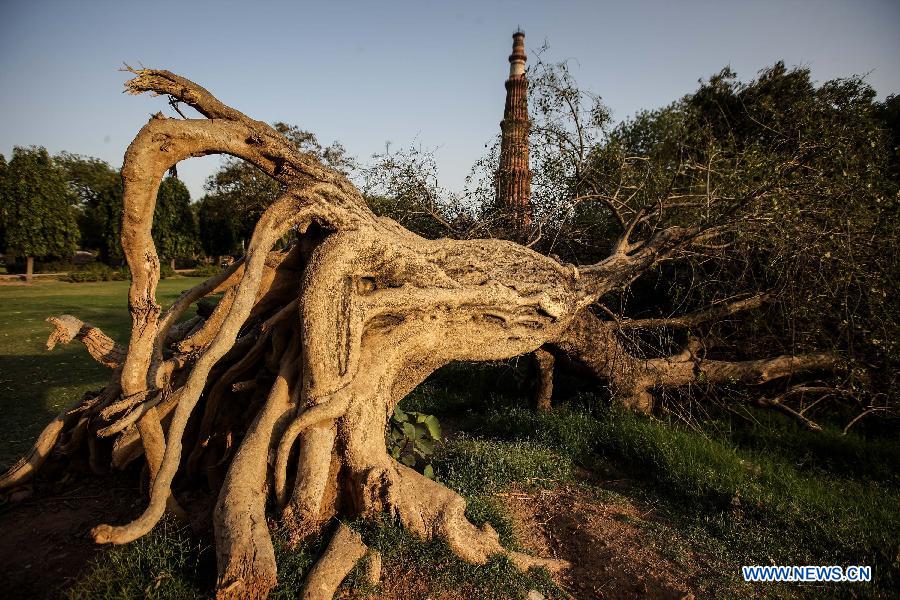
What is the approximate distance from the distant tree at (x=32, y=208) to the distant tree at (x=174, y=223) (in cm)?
599

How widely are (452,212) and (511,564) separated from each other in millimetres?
6527

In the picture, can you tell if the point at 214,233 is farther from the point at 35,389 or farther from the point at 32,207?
the point at 35,389

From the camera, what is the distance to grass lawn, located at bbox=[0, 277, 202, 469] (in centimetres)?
623

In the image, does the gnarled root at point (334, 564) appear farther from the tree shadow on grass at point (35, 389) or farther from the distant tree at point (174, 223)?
the distant tree at point (174, 223)

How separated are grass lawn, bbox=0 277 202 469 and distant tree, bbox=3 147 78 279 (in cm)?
1140

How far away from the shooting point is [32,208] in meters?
26.9

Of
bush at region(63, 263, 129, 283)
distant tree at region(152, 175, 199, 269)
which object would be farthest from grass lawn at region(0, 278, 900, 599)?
distant tree at region(152, 175, 199, 269)

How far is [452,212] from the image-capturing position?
884cm

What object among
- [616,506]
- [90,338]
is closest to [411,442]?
[616,506]

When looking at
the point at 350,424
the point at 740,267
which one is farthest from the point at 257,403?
the point at 740,267

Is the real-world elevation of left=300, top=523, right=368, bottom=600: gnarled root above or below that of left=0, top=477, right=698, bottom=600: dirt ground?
above

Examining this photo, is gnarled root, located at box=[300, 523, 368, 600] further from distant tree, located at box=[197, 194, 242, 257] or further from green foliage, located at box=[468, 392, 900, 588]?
distant tree, located at box=[197, 194, 242, 257]

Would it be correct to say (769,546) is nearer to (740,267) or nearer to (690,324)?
(690,324)

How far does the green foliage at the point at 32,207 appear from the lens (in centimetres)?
2631
